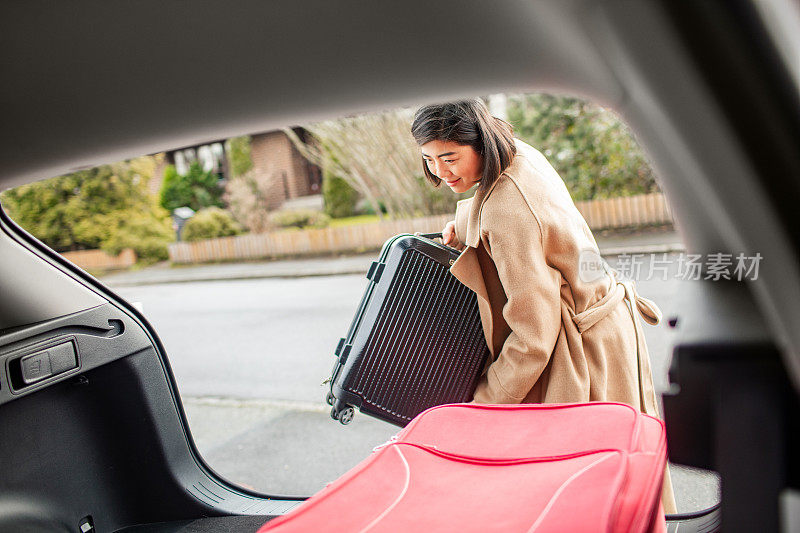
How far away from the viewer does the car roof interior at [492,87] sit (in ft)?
1.90

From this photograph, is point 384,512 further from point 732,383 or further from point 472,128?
point 472,128

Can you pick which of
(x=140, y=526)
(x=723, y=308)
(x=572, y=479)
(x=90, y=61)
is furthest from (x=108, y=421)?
(x=723, y=308)

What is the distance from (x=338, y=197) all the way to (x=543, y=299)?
14.5 m

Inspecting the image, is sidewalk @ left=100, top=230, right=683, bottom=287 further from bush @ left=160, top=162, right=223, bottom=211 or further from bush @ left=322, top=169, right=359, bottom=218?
bush @ left=160, top=162, right=223, bottom=211

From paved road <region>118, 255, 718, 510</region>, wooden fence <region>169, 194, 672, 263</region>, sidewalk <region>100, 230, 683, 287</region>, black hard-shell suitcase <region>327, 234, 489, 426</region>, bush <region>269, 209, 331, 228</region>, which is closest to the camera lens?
black hard-shell suitcase <region>327, 234, 489, 426</region>

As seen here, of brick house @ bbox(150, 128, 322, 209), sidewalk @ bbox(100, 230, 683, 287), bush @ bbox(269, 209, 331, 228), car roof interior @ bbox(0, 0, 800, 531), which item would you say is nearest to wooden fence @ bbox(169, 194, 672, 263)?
sidewalk @ bbox(100, 230, 683, 287)

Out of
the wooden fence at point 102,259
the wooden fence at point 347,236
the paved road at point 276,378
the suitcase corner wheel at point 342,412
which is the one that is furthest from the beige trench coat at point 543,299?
the wooden fence at point 102,259

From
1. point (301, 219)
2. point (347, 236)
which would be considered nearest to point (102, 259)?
point (301, 219)

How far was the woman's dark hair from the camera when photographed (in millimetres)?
1881

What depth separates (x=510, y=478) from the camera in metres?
1.16

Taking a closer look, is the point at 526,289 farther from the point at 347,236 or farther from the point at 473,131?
the point at 347,236

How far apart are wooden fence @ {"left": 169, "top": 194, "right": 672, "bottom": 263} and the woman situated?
16.2 feet

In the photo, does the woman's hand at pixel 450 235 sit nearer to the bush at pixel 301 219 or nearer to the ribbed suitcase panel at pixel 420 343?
the ribbed suitcase panel at pixel 420 343

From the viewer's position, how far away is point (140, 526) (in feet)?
7.84
